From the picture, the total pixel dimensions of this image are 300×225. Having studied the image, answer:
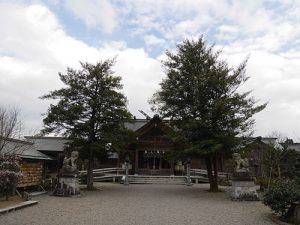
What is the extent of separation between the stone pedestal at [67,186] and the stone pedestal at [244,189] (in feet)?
29.3

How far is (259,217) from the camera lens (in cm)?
1261

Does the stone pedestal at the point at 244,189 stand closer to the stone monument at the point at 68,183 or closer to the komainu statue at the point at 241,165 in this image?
the komainu statue at the point at 241,165

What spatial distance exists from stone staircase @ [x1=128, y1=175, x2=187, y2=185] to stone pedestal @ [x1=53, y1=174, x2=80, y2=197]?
1354 centimetres

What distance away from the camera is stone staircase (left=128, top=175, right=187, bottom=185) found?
32.6 meters

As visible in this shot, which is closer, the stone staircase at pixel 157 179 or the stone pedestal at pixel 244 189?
the stone pedestal at pixel 244 189

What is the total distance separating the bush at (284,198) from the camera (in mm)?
11492

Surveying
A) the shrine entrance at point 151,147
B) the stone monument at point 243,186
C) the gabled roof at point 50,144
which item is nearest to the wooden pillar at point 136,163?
the shrine entrance at point 151,147

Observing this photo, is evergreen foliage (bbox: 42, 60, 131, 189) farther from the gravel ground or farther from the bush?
the bush

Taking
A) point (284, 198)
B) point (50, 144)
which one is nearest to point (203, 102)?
point (284, 198)

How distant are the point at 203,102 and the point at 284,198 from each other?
41.5 feet

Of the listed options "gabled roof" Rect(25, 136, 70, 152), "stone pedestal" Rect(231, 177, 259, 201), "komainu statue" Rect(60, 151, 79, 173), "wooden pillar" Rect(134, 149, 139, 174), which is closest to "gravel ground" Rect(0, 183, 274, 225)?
"stone pedestal" Rect(231, 177, 259, 201)

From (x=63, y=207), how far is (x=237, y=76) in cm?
1495

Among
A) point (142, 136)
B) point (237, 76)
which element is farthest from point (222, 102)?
point (142, 136)

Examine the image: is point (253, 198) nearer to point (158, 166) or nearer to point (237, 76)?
point (237, 76)
